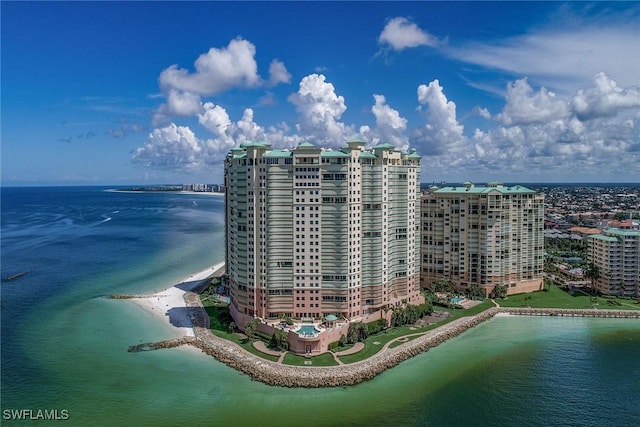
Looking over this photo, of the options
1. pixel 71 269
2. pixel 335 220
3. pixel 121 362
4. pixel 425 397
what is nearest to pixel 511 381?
pixel 425 397

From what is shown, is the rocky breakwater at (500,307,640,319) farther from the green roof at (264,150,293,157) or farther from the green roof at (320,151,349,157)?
the green roof at (264,150,293,157)

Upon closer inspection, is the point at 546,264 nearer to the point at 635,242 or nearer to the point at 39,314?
the point at 635,242

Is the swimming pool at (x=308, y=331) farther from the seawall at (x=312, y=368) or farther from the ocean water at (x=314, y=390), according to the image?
the ocean water at (x=314, y=390)

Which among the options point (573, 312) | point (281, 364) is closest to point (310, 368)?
point (281, 364)

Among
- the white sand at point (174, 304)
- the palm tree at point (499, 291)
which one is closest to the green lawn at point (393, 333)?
the palm tree at point (499, 291)

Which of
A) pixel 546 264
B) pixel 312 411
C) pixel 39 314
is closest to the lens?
pixel 312 411

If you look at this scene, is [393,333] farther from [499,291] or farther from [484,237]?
[484,237]
